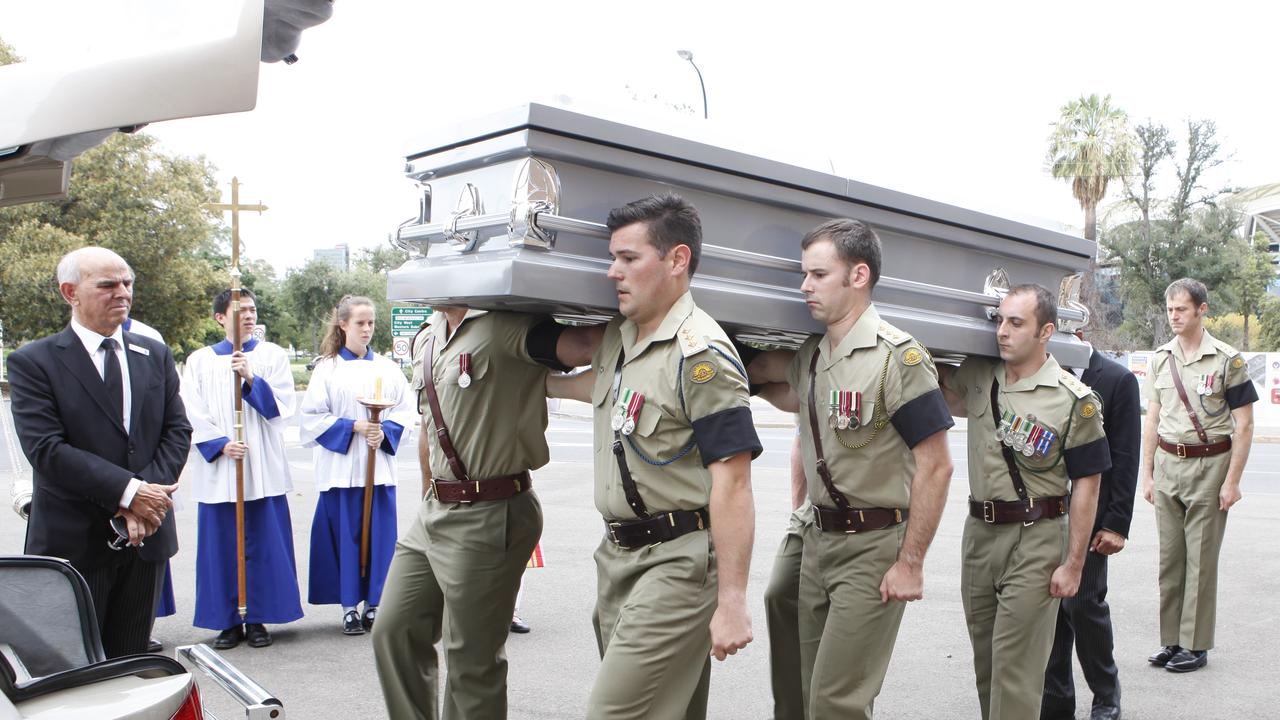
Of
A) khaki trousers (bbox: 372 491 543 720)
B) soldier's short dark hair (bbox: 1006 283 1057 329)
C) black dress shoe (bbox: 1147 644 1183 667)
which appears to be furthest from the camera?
black dress shoe (bbox: 1147 644 1183 667)

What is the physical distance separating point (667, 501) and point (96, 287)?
252 centimetres

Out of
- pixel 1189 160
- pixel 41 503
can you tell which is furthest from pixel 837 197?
pixel 1189 160

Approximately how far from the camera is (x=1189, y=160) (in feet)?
113

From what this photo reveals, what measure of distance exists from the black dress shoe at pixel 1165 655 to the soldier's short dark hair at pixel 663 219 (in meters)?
4.11

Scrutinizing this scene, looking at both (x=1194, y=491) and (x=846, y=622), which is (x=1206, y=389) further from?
(x=846, y=622)

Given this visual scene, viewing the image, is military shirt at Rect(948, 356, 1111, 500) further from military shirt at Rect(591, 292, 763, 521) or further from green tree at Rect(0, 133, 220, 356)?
green tree at Rect(0, 133, 220, 356)

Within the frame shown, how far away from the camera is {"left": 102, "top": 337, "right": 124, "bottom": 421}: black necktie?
4262 mm

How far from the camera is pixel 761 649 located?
5.87 meters

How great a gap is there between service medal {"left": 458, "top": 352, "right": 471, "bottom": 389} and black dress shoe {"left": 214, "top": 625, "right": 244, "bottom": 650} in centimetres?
292

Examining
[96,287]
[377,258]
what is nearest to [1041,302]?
[96,287]

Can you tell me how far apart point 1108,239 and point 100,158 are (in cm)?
3129

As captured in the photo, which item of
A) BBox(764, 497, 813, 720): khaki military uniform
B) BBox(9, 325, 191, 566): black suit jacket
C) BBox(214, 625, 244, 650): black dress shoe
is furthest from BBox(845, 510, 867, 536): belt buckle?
BBox(214, 625, 244, 650): black dress shoe

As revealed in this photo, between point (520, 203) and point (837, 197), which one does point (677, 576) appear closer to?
point (520, 203)

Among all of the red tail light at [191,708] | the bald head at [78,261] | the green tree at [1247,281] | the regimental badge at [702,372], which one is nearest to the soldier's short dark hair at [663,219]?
the regimental badge at [702,372]
